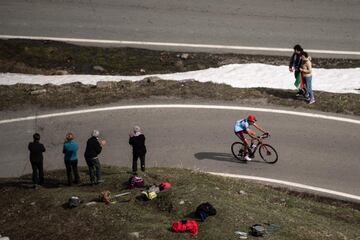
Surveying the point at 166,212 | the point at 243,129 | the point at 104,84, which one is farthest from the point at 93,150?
the point at 104,84

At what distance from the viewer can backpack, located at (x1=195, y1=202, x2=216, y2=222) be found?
16.8 m

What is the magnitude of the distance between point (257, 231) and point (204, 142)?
788 cm

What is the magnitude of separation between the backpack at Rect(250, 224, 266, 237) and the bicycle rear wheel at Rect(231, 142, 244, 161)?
643 centimetres

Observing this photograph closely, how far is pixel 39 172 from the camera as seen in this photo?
20516mm

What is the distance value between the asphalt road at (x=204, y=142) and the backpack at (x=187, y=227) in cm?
604

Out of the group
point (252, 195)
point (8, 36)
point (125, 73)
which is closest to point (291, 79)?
point (125, 73)

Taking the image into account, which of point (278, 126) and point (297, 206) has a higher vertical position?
point (278, 126)

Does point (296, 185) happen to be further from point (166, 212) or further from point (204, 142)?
point (166, 212)

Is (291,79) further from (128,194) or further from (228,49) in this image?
(128,194)

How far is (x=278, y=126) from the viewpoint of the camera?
80.2ft

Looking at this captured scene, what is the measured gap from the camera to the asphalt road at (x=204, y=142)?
2216cm

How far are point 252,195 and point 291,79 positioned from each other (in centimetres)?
982

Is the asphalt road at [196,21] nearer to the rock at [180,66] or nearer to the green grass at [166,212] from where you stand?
the rock at [180,66]

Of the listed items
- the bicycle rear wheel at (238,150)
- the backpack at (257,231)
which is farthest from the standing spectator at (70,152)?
the backpack at (257,231)
